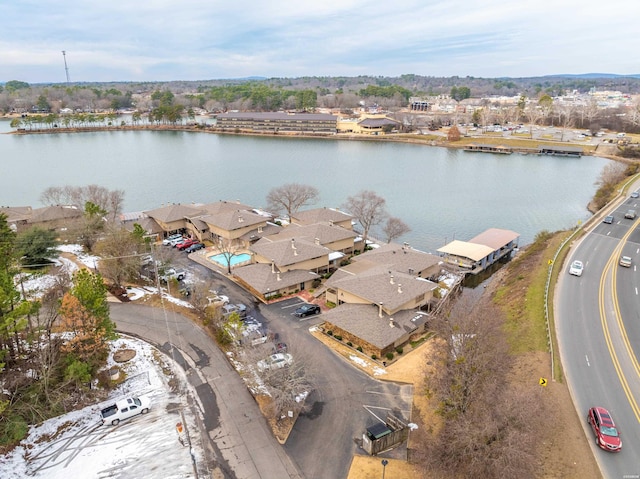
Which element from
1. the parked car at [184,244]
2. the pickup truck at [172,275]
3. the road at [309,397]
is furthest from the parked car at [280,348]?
the parked car at [184,244]

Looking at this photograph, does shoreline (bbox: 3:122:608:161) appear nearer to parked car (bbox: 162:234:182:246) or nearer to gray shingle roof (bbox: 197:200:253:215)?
gray shingle roof (bbox: 197:200:253:215)

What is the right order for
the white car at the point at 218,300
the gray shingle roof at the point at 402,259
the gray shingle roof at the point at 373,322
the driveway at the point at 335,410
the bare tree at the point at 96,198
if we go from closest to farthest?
1. the driveway at the point at 335,410
2. the gray shingle roof at the point at 373,322
3. the white car at the point at 218,300
4. the gray shingle roof at the point at 402,259
5. the bare tree at the point at 96,198

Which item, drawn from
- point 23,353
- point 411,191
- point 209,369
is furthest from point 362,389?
point 411,191

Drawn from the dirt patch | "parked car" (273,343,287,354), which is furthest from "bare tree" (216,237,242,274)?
the dirt patch

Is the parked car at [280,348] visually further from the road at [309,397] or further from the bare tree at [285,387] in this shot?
the bare tree at [285,387]

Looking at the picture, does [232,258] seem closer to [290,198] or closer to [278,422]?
[290,198]

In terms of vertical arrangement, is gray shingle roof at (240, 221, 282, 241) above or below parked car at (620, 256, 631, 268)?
above

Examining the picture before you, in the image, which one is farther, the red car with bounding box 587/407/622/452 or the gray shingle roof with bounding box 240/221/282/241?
the gray shingle roof with bounding box 240/221/282/241

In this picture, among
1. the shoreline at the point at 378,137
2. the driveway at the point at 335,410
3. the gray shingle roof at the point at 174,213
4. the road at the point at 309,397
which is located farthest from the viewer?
the shoreline at the point at 378,137
